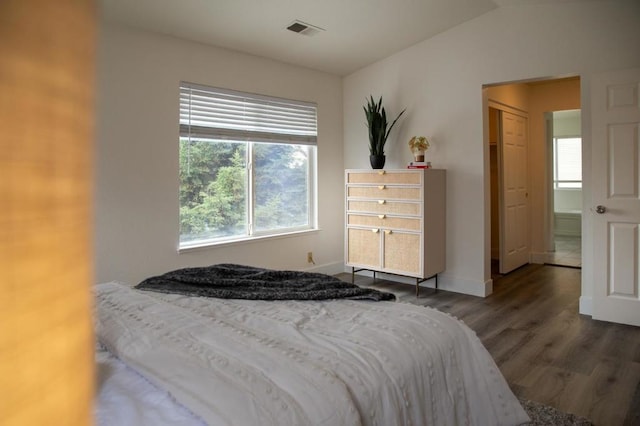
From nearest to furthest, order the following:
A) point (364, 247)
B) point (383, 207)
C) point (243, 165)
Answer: point (243, 165), point (383, 207), point (364, 247)

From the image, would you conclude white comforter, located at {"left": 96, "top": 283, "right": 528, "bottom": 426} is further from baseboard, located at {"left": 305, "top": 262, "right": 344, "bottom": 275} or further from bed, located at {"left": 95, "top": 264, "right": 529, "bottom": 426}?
baseboard, located at {"left": 305, "top": 262, "right": 344, "bottom": 275}

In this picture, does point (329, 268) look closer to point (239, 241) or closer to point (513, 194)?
point (239, 241)

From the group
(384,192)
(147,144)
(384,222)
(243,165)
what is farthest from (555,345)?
(147,144)

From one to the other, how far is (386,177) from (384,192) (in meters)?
0.15

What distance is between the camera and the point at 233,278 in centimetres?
235

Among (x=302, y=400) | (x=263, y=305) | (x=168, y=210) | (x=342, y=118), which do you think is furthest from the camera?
(x=342, y=118)

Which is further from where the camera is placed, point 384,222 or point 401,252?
point 384,222

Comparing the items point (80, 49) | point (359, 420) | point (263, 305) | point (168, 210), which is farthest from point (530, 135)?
point (80, 49)

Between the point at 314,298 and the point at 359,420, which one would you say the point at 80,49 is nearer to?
the point at 359,420

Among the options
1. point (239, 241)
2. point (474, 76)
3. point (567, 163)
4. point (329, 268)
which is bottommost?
point (329, 268)

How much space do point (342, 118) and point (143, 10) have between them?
99.4 inches

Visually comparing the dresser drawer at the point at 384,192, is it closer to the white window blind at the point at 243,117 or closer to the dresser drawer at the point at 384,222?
the dresser drawer at the point at 384,222

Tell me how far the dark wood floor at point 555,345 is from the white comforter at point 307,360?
75 centimetres

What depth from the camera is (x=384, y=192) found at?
4.39 metres
